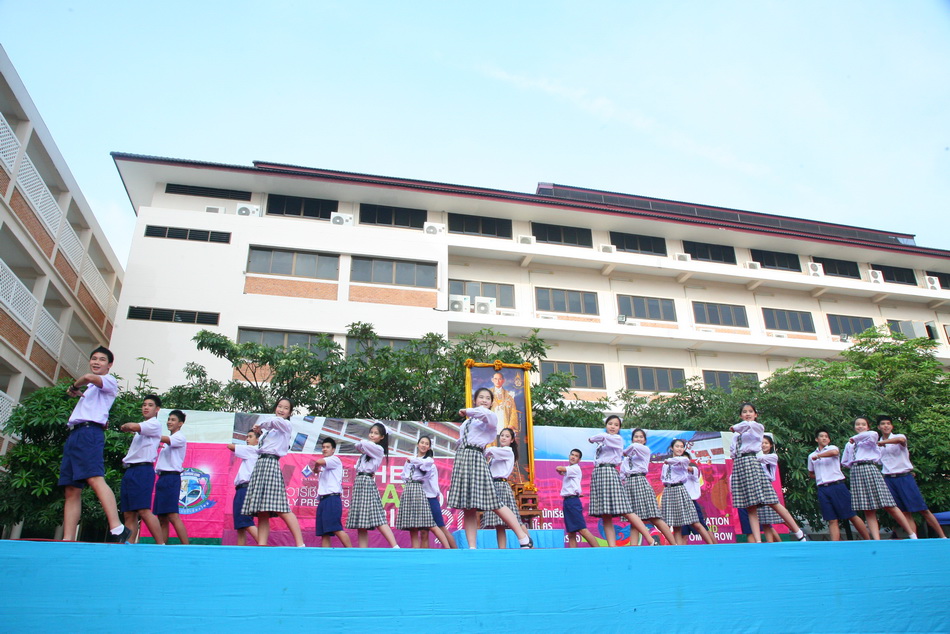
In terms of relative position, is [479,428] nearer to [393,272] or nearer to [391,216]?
[393,272]

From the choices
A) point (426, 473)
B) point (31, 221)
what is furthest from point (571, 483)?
point (31, 221)

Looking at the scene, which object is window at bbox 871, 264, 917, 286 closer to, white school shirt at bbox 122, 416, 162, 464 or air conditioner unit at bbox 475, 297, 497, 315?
air conditioner unit at bbox 475, 297, 497, 315

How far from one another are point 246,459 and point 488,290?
1420 cm

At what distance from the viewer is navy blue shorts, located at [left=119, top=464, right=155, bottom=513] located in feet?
18.7

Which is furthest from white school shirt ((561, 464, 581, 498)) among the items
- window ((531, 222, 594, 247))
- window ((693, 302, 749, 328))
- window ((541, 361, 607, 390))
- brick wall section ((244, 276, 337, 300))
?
window ((693, 302, 749, 328))

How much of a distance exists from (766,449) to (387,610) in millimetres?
5924

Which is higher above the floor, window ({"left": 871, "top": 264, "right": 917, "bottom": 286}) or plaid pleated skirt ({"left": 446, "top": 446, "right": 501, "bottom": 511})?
window ({"left": 871, "top": 264, "right": 917, "bottom": 286})

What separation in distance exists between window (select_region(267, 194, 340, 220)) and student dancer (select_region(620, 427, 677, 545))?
1430 centimetres

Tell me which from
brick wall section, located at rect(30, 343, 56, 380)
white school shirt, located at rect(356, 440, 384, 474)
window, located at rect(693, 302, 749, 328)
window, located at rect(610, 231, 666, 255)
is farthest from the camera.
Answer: window, located at rect(610, 231, 666, 255)

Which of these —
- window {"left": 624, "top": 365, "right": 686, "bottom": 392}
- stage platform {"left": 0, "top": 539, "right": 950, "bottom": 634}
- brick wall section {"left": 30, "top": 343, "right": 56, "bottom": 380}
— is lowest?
stage platform {"left": 0, "top": 539, "right": 950, "bottom": 634}

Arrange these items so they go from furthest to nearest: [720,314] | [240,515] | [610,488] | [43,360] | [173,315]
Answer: [720,314]
[173,315]
[43,360]
[610,488]
[240,515]

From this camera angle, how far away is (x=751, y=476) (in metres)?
7.32

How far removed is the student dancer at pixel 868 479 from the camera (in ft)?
24.0

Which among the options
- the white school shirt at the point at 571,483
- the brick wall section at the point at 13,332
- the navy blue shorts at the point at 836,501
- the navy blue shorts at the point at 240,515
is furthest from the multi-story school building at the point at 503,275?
the navy blue shorts at the point at 836,501
